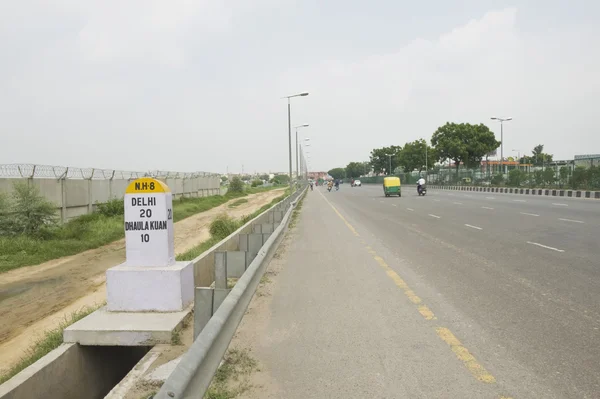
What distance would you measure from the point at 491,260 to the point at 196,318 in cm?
738

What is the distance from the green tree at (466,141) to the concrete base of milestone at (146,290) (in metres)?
72.4

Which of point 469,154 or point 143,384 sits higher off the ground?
point 469,154

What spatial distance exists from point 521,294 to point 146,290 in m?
4.91

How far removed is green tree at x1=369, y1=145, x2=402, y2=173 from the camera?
494 feet

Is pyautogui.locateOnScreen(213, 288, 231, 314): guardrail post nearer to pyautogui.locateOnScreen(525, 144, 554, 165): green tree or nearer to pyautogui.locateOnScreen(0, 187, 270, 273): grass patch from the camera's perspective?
pyautogui.locateOnScreen(0, 187, 270, 273): grass patch

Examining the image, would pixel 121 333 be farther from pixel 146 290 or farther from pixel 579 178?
pixel 579 178

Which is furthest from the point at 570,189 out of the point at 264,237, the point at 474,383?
the point at 474,383

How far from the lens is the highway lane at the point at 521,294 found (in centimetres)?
421

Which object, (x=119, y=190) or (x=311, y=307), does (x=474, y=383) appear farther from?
(x=119, y=190)

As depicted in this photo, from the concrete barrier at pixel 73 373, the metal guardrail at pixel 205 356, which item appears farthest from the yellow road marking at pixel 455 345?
the concrete barrier at pixel 73 373

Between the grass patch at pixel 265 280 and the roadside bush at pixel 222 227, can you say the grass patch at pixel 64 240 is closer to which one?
the roadside bush at pixel 222 227

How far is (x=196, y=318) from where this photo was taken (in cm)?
393

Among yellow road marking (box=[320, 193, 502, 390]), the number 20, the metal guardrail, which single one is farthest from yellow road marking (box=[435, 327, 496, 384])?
the number 20

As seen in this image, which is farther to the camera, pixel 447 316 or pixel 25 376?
A: pixel 447 316
